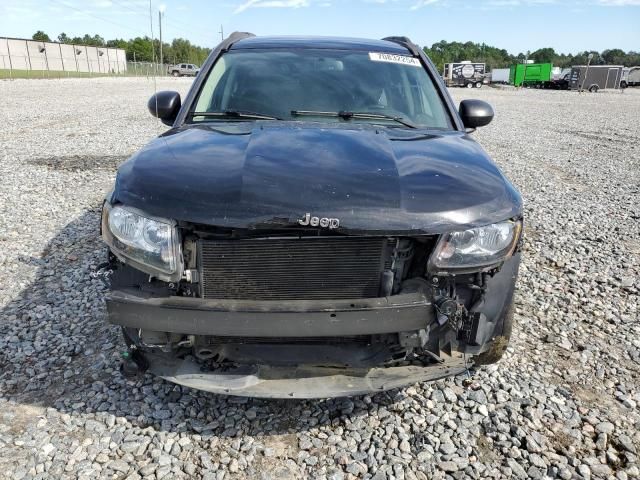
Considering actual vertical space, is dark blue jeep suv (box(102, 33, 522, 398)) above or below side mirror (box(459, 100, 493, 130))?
below

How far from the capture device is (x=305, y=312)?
2092 millimetres

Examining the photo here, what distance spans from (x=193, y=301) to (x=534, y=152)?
11.4m

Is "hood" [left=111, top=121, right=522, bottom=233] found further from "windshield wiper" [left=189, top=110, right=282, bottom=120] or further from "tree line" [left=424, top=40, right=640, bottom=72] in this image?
"tree line" [left=424, top=40, right=640, bottom=72]

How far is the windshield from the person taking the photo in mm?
3344

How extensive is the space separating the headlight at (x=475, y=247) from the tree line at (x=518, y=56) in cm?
10976

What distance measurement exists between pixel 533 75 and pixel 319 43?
64.2m

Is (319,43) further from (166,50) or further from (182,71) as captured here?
(166,50)

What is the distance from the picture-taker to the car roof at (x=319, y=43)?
A: 3.89 metres

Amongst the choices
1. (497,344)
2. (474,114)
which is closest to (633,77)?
(474,114)

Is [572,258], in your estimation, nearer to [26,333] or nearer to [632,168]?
[26,333]

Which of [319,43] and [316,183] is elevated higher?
[319,43]

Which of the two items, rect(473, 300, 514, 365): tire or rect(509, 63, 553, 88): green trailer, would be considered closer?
rect(473, 300, 514, 365): tire

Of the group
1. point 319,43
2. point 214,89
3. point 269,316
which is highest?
point 319,43

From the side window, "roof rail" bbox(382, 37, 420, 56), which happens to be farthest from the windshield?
"roof rail" bbox(382, 37, 420, 56)
